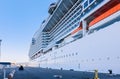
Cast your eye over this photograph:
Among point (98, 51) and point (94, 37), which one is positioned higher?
point (94, 37)

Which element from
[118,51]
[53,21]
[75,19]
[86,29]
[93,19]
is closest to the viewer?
[118,51]

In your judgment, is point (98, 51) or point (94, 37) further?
point (94, 37)

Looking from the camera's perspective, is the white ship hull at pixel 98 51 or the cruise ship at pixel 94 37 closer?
the white ship hull at pixel 98 51

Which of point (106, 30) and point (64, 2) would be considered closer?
point (106, 30)

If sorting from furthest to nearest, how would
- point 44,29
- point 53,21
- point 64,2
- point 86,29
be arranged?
1. point 44,29
2. point 53,21
3. point 64,2
4. point 86,29

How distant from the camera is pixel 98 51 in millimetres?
35844

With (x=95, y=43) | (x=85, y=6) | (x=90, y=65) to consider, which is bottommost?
(x=90, y=65)

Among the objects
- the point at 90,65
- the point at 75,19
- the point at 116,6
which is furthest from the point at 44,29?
the point at 116,6

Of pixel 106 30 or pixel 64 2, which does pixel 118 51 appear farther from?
pixel 64 2

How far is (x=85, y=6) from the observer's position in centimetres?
4331

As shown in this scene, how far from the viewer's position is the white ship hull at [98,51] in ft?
100

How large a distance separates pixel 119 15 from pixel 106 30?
106 inches

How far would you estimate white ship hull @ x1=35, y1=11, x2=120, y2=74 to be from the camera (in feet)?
100

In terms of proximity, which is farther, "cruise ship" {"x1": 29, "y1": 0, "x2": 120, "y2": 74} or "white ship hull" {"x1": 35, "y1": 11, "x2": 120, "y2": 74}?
"cruise ship" {"x1": 29, "y1": 0, "x2": 120, "y2": 74}
